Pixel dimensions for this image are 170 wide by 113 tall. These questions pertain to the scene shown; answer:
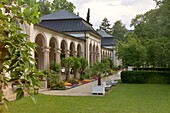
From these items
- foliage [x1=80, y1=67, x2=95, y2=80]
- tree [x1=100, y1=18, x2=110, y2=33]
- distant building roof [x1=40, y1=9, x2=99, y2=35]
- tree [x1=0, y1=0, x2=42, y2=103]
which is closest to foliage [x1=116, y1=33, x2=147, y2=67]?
foliage [x1=80, y1=67, x2=95, y2=80]

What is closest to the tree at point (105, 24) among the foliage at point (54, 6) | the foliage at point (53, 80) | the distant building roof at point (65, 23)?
the foliage at point (54, 6)

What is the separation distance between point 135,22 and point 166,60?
1880 cm

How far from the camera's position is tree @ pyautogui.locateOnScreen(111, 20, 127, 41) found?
100562 millimetres

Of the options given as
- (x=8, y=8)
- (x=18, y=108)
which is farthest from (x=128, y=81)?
(x=8, y=8)

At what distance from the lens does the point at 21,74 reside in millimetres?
1492

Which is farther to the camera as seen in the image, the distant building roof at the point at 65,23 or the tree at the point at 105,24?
the tree at the point at 105,24

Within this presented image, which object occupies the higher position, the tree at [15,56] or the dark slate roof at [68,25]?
the dark slate roof at [68,25]

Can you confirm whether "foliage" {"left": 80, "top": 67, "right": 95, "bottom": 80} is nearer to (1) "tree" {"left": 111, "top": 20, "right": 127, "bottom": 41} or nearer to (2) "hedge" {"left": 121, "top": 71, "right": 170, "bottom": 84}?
(2) "hedge" {"left": 121, "top": 71, "right": 170, "bottom": 84}

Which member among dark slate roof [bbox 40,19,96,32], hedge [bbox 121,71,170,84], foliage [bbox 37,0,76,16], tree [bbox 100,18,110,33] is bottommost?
hedge [bbox 121,71,170,84]

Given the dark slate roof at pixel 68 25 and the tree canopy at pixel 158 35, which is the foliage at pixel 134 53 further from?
the dark slate roof at pixel 68 25

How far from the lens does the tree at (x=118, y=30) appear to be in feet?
330

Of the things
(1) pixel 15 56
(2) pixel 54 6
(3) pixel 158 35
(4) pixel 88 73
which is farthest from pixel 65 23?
(1) pixel 15 56

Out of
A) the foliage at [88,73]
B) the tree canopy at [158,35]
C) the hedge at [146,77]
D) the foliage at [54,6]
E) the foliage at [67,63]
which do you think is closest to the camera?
the tree canopy at [158,35]

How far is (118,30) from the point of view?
101 m
